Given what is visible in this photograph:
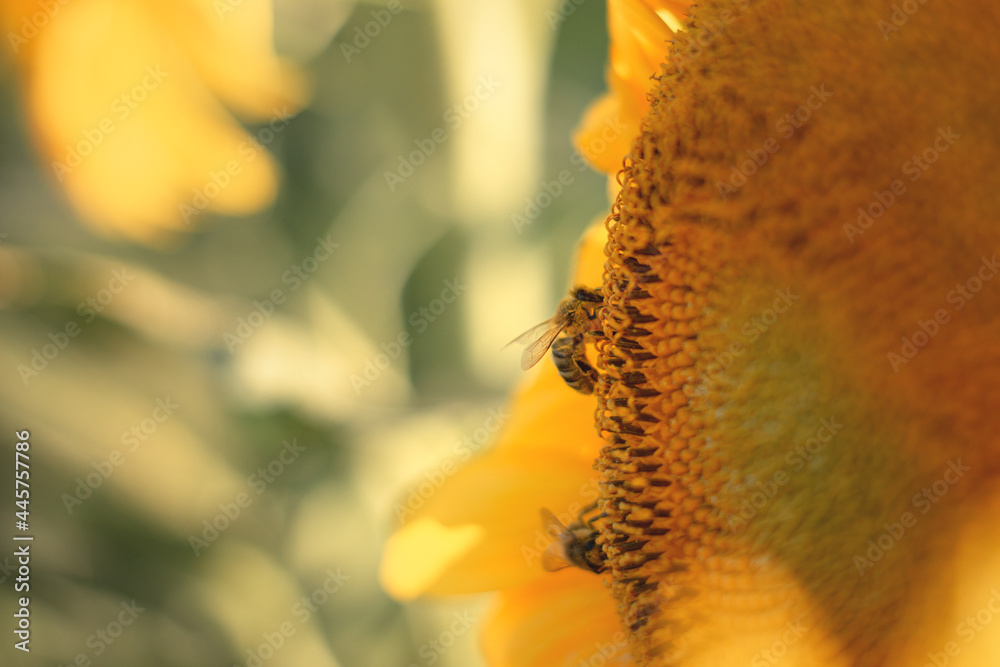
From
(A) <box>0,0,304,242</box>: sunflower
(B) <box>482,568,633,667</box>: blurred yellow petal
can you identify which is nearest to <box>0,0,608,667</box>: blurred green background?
(A) <box>0,0,304,242</box>: sunflower

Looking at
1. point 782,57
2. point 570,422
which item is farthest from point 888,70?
point 570,422

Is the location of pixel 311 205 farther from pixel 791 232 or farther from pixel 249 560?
pixel 791 232

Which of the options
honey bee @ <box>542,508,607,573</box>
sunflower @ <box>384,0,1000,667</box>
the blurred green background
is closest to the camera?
sunflower @ <box>384,0,1000,667</box>

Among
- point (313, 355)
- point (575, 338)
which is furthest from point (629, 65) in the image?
point (313, 355)

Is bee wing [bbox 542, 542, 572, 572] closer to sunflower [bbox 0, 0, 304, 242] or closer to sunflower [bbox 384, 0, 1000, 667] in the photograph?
sunflower [bbox 384, 0, 1000, 667]

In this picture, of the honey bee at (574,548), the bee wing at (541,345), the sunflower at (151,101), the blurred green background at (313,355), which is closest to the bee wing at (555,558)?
the honey bee at (574,548)

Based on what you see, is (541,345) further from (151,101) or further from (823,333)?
(151,101)

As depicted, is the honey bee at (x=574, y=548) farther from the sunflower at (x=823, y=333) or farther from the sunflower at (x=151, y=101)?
the sunflower at (x=151, y=101)
